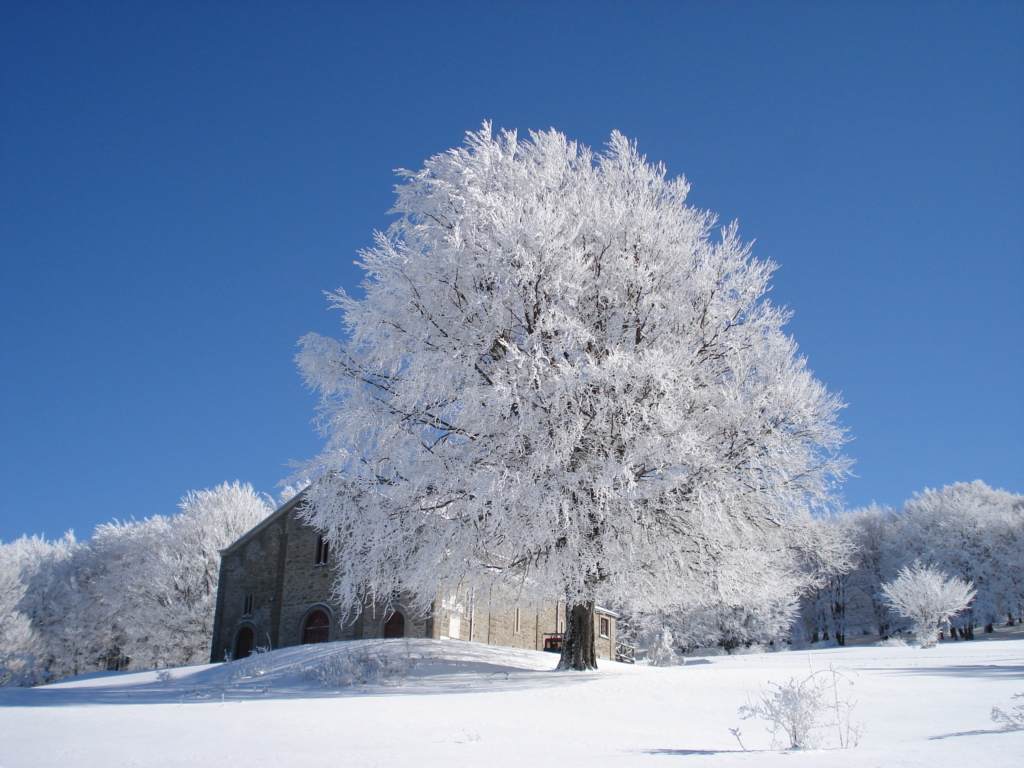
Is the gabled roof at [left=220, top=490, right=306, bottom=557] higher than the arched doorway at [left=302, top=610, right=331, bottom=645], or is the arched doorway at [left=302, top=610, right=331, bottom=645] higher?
the gabled roof at [left=220, top=490, right=306, bottom=557]

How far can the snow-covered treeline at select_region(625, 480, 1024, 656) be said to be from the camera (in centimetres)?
4959

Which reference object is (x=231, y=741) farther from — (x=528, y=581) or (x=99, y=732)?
A: (x=528, y=581)

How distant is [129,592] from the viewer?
144ft

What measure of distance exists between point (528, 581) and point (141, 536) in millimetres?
48066

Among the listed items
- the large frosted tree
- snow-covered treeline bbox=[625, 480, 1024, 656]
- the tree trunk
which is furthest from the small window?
snow-covered treeline bbox=[625, 480, 1024, 656]

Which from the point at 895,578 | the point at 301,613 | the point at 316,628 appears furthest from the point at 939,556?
the point at 301,613

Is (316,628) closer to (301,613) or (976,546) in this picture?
(301,613)

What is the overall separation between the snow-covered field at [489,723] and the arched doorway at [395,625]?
16.6 meters

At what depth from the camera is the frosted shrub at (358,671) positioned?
10781 mm

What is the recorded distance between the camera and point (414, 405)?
11773 mm

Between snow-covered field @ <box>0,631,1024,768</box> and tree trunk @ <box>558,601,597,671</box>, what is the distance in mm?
826

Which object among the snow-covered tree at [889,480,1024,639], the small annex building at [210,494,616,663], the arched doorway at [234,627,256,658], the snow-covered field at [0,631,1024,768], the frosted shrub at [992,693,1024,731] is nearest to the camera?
the snow-covered field at [0,631,1024,768]

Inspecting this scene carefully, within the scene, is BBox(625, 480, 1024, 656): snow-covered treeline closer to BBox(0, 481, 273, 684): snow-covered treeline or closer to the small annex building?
the small annex building

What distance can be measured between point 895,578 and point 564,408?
55626 mm
